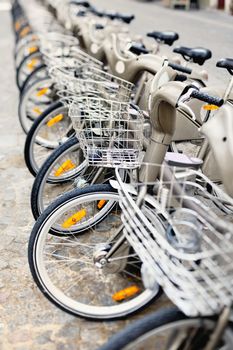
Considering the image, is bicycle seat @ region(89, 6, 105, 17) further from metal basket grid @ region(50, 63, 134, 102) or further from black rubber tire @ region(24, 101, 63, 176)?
black rubber tire @ region(24, 101, 63, 176)

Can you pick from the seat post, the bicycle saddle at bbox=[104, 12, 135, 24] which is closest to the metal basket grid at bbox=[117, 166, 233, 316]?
the seat post

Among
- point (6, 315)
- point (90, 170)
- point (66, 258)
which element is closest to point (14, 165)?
point (90, 170)

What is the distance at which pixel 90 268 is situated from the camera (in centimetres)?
298

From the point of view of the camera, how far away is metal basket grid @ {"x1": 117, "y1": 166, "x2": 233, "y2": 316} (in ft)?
5.78

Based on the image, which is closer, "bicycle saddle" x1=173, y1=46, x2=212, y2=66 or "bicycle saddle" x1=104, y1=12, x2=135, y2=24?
"bicycle saddle" x1=173, y1=46, x2=212, y2=66

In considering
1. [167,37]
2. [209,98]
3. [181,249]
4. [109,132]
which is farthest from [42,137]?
[181,249]

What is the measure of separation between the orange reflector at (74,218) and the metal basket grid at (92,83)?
0.87 metres

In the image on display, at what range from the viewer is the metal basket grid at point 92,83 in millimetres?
3363

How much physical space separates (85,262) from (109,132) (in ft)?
2.91

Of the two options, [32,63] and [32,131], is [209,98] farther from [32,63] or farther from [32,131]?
[32,63]

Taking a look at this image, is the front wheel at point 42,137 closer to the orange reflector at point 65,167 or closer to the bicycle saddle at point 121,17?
the orange reflector at point 65,167

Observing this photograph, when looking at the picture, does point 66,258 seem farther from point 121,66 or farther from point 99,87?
point 121,66

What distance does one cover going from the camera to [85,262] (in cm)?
296

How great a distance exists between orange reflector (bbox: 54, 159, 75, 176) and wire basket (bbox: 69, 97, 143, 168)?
52cm
